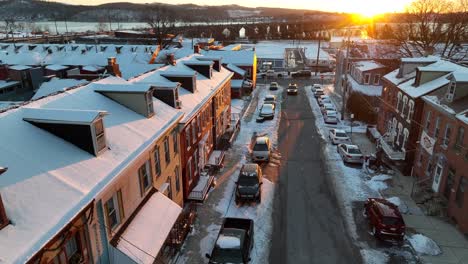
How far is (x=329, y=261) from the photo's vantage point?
1709 centimetres

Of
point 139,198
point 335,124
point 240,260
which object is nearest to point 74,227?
point 139,198

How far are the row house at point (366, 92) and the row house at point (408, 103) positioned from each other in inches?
268

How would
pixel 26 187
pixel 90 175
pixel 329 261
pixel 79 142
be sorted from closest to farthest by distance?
pixel 26 187 < pixel 90 175 < pixel 79 142 < pixel 329 261

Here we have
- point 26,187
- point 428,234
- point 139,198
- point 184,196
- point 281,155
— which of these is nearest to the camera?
point 26,187

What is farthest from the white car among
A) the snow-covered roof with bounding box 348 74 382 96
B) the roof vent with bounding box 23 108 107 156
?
the roof vent with bounding box 23 108 107 156

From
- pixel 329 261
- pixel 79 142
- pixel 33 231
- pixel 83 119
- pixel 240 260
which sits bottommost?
pixel 329 261

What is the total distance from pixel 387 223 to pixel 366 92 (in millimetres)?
24856

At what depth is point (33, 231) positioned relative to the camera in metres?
8.62

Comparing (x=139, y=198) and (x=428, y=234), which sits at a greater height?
(x=139, y=198)

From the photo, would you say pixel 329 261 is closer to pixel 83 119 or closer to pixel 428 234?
pixel 428 234

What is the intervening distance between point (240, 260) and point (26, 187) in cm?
978

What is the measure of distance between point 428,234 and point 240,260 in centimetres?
1141

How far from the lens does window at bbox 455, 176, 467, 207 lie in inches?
753

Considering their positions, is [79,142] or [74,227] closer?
[74,227]
